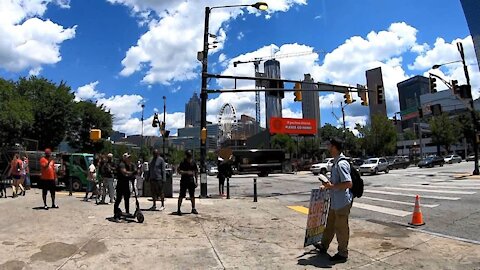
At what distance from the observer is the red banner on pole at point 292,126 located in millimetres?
68375

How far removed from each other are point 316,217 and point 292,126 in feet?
208

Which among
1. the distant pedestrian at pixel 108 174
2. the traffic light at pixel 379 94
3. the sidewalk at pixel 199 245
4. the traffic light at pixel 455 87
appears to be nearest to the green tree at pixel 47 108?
the distant pedestrian at pixel 108 174

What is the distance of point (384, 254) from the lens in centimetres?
694

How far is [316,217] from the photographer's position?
7055 mm

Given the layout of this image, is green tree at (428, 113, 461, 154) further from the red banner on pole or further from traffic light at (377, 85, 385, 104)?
traffic light at (377, 85, 385, 104)

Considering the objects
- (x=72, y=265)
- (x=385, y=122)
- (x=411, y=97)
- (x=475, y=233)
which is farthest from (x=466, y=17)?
(x=411, y=97)

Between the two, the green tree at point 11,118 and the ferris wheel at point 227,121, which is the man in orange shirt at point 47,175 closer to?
the green tree at point 11,118

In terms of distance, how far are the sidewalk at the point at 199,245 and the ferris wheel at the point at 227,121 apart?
119 metres

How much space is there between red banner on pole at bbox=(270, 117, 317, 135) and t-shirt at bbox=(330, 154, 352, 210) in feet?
203

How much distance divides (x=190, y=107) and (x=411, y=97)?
8701 centimetres

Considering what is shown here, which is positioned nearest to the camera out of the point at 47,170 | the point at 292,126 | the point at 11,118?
the point at 47,170

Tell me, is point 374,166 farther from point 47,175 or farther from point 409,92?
point 409,92

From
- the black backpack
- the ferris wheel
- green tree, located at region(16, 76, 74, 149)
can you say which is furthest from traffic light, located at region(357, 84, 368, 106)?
the ferris wheel

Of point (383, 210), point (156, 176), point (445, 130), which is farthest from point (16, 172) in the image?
point (445, 130)
